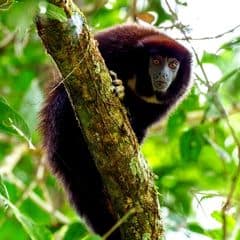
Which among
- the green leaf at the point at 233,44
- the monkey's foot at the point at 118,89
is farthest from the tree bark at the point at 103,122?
the green leaf at the point at 233,44

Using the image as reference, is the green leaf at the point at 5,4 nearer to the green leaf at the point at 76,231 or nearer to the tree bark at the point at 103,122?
the tree bark at the point at 103,122

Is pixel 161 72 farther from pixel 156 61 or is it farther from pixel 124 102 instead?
pixel 124 102

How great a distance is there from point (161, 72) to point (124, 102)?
0.30 meters

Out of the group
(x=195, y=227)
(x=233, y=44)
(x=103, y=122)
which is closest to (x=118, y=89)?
(x=103, y=122)

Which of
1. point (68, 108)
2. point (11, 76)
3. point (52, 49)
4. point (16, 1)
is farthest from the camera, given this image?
point (11, 76)

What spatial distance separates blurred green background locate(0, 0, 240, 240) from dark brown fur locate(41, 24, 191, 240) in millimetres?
105

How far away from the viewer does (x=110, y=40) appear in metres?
3.54

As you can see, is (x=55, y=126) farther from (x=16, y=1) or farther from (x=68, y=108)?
(x=16, y=1)

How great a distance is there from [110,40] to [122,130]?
0.96 metres

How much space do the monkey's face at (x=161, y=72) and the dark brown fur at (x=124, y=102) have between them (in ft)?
0.10

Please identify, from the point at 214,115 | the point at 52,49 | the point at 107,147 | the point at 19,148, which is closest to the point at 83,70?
the point at 52,49

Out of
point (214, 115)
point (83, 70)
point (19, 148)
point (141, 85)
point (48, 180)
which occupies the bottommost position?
point (48, 180)

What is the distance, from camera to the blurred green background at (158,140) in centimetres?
245

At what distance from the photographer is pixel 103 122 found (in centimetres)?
265
